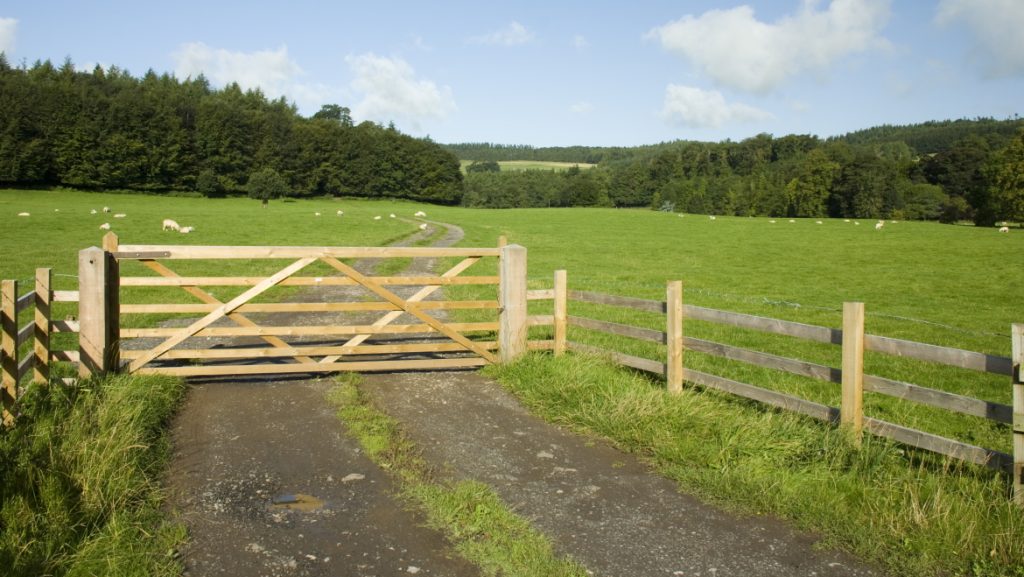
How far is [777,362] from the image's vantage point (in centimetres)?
739

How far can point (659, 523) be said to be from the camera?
17.5 ft

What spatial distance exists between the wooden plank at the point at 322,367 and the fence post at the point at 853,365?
5161 millimetres

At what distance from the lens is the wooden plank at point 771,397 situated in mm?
7035

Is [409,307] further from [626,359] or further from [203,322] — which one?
[626,359]

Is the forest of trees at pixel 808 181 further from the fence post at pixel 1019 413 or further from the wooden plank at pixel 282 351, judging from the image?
the fence post at pixel 1019 413

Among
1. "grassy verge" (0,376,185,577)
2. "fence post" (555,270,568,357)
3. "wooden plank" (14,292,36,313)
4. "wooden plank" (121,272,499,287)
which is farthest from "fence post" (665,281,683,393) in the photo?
"wooden plank" (14,292,36,313)

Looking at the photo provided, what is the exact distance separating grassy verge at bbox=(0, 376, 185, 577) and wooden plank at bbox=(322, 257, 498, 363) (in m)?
3.14

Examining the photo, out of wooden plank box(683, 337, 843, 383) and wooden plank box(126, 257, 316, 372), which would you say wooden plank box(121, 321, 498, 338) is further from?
wooden plank box(683, 337, 843, 383)

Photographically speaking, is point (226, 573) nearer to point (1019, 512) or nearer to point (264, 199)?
point (1019, 512)

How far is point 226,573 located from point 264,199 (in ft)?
270

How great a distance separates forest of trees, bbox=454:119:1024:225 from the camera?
79.5 m

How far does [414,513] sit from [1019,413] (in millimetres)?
4489

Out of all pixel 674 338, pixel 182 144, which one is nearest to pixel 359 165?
pixel 182 144

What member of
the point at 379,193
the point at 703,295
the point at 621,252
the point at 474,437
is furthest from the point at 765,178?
the point at 474,437
